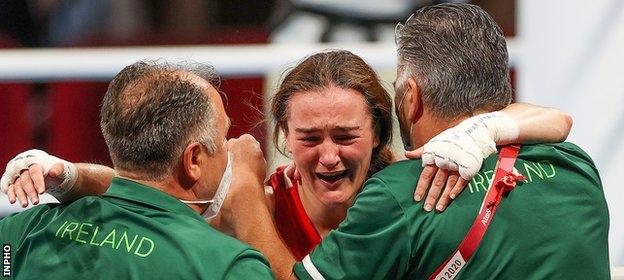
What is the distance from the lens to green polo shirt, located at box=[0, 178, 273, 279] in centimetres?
226

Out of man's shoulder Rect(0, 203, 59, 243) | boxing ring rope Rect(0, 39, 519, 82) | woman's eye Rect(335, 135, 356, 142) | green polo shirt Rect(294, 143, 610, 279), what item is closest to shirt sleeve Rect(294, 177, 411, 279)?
green polo shirt Rect(294, 143, 610, 279)

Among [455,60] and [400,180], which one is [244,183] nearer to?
[400,180]

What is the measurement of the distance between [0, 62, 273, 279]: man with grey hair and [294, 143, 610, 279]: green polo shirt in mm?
213

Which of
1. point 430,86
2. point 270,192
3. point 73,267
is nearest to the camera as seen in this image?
point 73,267

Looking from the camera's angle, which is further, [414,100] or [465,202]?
[414,100]

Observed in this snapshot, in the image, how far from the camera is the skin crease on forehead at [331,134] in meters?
2.77

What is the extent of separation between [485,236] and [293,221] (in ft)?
→ 2.47

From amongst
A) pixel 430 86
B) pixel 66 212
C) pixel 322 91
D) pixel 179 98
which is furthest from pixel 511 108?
pixel 66 212

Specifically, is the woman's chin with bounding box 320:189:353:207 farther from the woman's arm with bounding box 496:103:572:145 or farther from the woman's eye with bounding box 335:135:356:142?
the woman's arm with bounding box 496:103:572:145

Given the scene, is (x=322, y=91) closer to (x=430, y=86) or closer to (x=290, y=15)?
(x=430, y=86)

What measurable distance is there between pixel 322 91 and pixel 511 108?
492 millimetres

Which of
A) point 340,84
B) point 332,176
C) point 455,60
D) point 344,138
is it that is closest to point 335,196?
point 332,176

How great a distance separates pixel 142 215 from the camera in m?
2.35

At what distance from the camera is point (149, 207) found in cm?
237
